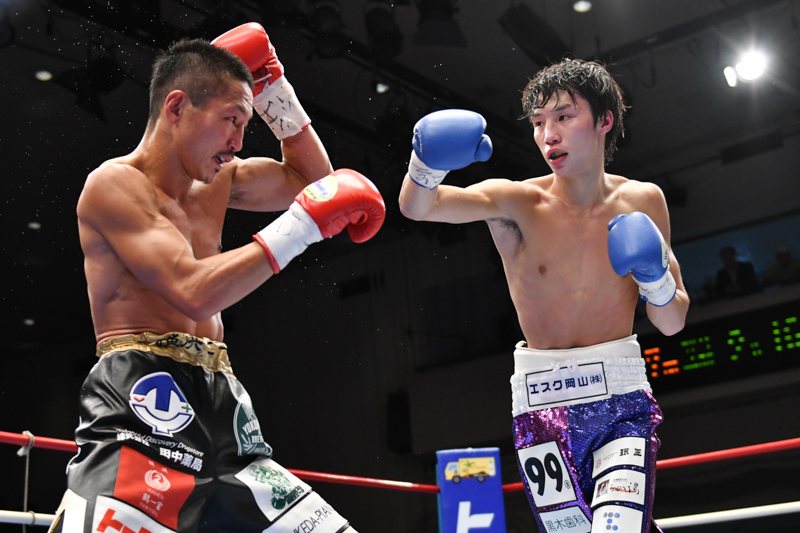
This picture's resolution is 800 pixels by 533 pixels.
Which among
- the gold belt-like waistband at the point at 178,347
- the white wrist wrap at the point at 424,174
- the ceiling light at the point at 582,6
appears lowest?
the gold belt-like waistband at the point at 178,347

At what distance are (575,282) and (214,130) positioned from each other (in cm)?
97

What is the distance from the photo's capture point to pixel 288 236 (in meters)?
1.37

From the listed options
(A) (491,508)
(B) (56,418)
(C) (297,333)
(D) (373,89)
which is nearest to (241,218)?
(C) (297,333)

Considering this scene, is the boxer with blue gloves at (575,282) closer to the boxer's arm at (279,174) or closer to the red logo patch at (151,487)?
the boxer's arm at (279,174)

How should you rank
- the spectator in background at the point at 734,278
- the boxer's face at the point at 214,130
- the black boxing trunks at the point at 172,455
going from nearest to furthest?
the black boxing trunks at the point at 172,455 < the boxer's face at the point at 214,130 < the spectator in background at the point at 734,278

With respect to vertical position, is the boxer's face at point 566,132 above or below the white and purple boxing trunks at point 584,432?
above

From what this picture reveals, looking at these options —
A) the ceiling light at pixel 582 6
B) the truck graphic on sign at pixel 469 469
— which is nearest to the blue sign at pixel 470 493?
the truck graphic on sign at pixel 469 469

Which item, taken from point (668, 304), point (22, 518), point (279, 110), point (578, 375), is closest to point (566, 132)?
point (668, 304)

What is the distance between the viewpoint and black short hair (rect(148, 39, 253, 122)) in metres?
1.49

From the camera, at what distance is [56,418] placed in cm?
612

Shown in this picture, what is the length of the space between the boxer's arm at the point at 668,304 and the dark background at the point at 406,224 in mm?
3239

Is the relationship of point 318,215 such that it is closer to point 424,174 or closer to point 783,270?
point 424,174

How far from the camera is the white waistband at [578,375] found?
6.03ft

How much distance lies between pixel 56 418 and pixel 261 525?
5387mm
